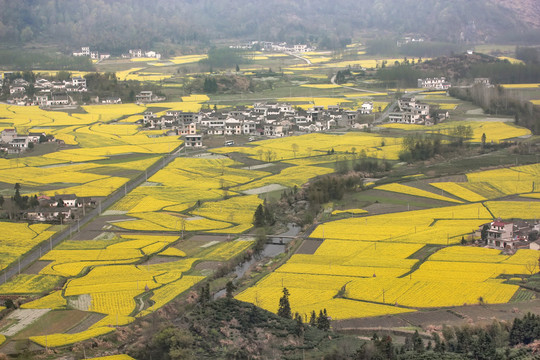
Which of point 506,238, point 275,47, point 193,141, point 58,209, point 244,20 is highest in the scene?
point 244,20

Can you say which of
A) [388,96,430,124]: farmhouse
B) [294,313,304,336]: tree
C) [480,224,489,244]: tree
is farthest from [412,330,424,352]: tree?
[388,96,430,124]: farmhouse

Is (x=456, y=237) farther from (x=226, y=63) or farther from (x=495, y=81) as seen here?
(x=226, y=63)

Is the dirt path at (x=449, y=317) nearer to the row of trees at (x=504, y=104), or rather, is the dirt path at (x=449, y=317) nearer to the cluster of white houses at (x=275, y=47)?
the row of trees at (x=504, y=104)

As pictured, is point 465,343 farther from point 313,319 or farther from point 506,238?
point 506,238

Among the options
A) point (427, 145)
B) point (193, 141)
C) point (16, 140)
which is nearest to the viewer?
point (427, 145)

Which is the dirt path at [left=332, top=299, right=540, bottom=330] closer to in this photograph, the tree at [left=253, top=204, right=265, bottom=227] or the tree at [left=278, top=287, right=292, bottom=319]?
the tree at [left=278, top=287, right=292, bottom=319]

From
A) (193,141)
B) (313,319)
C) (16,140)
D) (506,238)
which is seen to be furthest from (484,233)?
(16,140)

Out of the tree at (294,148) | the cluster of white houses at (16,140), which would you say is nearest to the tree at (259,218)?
the tree at (294,148)
